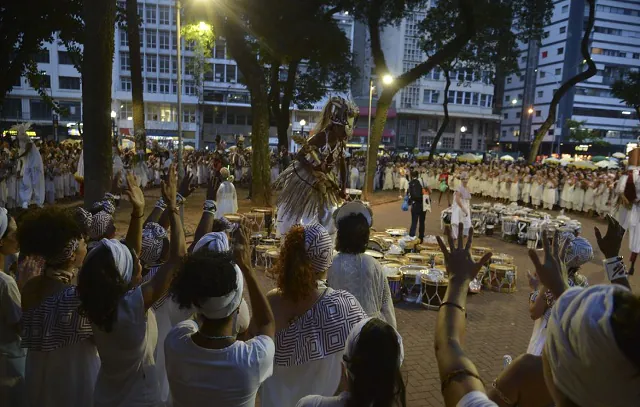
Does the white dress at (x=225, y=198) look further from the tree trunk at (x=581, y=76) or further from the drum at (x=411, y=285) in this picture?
the tree trunk at (x=581, y=76)

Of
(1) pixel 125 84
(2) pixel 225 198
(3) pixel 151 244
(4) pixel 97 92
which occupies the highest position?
(1) pixel 125 84

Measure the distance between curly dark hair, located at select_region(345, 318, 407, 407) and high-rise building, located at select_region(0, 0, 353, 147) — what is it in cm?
5527

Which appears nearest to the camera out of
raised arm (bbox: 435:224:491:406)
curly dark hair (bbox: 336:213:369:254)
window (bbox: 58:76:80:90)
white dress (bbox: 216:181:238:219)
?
raised arm (bbox: 435:224:491:406)

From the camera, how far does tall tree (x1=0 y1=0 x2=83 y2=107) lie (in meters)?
13.0

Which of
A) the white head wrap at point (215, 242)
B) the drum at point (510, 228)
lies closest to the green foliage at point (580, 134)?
the drum at point (510, 228)

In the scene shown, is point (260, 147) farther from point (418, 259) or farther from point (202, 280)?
point (202, 280)

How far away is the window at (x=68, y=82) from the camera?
58.6 meters

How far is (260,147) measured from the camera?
16609mm

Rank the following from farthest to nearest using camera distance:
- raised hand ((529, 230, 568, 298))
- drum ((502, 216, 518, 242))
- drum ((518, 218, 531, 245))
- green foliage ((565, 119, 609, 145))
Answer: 1. green foliage ((565, 119, 609, 145))
2. drum ((502, 216, 518, 242))
3. drum ((518, 218, 531, 245))
4. raised hand ((529, 230, 568, 298))

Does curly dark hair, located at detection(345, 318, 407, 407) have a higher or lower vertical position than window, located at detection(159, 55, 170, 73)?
lower

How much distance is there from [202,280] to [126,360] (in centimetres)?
A: 78

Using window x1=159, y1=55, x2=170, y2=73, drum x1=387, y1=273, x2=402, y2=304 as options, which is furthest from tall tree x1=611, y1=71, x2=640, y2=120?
window x1=159, y1=55, x2=170, y2=73

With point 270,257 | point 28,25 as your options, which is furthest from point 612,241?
point 28,25

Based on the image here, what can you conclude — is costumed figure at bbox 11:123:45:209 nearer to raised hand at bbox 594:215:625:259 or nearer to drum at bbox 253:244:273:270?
drum at bbox 253:244:273:270
